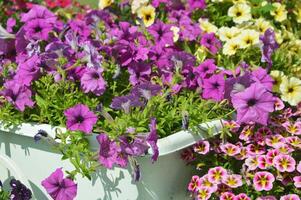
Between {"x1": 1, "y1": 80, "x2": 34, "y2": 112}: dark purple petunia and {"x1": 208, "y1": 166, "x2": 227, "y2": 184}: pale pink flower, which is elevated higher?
{"x1": 1, "y1": 80, "x2": 34, "y2": 112}: dark purple petunia

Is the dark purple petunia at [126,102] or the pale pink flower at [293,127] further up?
the dark purple petunia at [126,102]

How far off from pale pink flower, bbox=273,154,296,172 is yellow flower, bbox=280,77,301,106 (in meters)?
0.29

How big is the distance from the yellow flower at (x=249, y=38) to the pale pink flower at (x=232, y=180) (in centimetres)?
62

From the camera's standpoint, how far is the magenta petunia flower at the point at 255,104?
1.84 metres

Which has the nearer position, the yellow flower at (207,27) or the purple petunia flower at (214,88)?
the purple petunia flower at (214,88)

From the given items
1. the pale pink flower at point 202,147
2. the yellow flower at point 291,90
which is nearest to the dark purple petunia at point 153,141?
the pale pink flower at point 202,147

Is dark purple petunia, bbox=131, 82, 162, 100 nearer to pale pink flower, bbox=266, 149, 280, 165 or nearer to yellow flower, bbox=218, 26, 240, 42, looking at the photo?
pale pink flower, bbox=266, 149, 280, 165

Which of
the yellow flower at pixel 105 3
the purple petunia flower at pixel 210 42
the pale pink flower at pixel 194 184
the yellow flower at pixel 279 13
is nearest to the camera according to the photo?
the pale pink flower at pixel 194 184

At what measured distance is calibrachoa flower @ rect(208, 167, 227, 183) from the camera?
6.03 feet

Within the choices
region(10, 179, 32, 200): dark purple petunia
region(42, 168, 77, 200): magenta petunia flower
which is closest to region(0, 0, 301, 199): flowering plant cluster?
region(42, 168, 77, 200): magenta petunia flower

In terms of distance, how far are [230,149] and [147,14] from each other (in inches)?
34.9

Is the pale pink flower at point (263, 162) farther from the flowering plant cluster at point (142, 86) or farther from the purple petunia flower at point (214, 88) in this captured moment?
the purple petunia flower at point (214, 88)

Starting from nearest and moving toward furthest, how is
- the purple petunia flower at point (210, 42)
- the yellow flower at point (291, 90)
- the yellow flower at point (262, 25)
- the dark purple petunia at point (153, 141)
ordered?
the dark purple petunia at point (153, 141) → the yellow flower at point (291, 90) → the purple petunia flower at point (210, 42) → the yellow flower at point (262, 25)

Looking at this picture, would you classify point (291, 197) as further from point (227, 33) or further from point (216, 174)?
point (227, 33)
